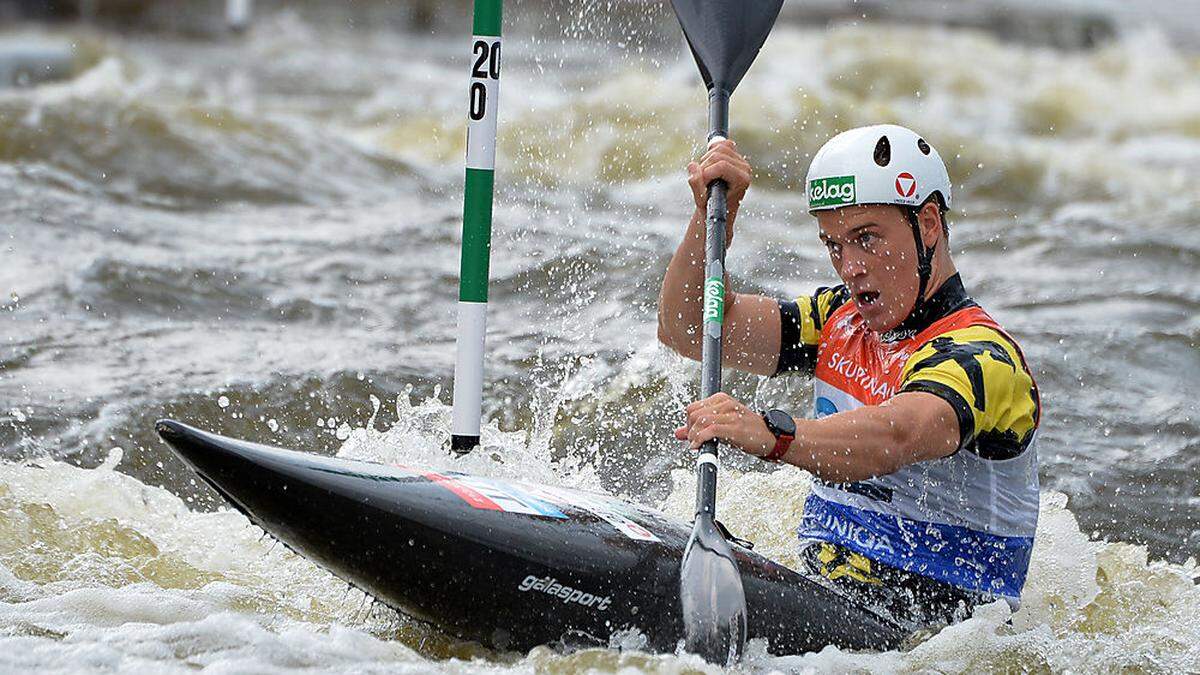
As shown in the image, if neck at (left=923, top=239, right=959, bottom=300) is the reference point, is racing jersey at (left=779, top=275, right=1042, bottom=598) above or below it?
below

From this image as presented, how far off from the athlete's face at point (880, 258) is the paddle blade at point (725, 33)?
2.73 feet

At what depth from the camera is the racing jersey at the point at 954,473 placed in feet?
11.9

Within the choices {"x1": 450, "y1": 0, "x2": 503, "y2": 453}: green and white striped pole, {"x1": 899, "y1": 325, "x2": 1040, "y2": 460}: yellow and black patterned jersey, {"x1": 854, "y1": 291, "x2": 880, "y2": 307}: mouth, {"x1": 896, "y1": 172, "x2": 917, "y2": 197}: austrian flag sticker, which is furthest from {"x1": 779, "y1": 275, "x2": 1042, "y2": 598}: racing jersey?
{"x1": 450, "y1": 0, "x2": 503, "y2": 453}: green and white striped pole

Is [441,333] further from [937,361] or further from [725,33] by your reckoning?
[937,361]

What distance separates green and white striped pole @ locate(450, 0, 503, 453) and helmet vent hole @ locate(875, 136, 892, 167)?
1256mm

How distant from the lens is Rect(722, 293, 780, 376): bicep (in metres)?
4.32

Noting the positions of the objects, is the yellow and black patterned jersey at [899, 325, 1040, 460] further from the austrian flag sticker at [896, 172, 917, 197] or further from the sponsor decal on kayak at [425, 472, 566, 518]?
the sponsor decal on kayak at [425, 472, 566, 518]

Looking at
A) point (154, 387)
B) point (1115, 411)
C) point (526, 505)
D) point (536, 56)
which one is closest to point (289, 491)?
point (526, 505)

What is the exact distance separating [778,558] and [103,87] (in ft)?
38.1

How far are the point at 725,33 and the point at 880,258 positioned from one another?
1148mm

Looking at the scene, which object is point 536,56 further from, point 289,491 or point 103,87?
point 289,491

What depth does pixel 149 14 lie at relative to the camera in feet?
75.4

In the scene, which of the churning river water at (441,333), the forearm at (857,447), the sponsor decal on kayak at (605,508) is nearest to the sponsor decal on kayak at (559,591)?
the churning river water at (441,333)

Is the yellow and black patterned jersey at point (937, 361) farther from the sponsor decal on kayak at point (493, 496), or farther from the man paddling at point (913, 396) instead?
the sponsor decal on kayak at point (493, 496)
